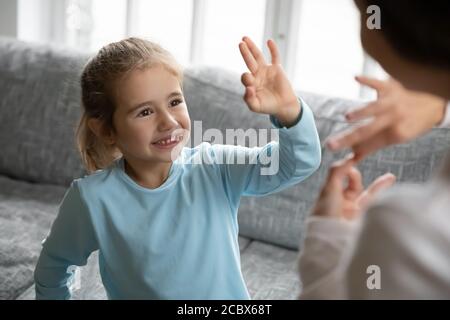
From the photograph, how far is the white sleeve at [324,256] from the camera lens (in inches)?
23.2

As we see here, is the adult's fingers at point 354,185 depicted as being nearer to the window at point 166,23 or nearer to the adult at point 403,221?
the adult at point 403,221

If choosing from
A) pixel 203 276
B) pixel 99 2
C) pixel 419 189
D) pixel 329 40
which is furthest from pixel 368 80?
pixel 99 2

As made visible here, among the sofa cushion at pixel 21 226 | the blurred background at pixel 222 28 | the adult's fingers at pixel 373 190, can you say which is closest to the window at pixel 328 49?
the blurred background at pixel 222 28

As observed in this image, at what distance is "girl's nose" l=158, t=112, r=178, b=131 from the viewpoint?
94cm

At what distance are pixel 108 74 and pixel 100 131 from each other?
109 millimetres

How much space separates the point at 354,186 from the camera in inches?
26.0

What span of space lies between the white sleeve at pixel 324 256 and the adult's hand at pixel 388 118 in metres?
0.07

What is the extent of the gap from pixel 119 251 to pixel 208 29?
140 centimetres

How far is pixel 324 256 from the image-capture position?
1.95ft

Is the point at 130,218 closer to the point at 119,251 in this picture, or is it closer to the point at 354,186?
the point at 119,251

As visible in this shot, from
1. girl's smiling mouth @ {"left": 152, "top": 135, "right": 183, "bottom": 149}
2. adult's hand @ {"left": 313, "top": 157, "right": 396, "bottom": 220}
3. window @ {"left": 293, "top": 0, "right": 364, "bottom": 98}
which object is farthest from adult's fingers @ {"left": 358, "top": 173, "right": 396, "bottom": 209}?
window @ {"left": 293, "top": 0, "right": 364, "bottom": 98}

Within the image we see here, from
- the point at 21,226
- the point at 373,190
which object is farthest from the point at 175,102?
the point at 21,226

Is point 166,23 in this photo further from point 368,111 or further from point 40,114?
point 368,111
